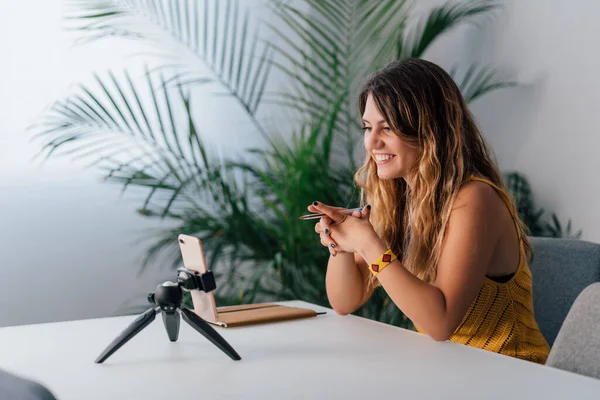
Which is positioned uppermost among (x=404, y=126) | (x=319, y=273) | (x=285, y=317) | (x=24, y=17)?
(x=24, y=17)

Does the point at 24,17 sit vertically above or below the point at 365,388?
above

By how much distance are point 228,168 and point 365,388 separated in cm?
203

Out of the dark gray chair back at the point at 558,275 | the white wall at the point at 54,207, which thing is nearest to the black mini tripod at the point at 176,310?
the dark gray chair back at the point at 558,275

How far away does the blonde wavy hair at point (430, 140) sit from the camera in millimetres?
1812

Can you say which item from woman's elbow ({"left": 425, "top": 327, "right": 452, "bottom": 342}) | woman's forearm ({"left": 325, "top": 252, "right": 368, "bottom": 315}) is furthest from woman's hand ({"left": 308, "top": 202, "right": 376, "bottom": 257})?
woman's elbow ({"left": 425, "top": 327, "right": 452, "bottom": 342})

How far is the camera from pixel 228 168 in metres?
3.12

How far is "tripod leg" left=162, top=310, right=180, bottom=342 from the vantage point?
1.50m

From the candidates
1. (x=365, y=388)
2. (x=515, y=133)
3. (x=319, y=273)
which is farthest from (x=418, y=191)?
(x=515, y=133)

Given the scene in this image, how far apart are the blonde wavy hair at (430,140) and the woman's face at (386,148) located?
0.06 feet

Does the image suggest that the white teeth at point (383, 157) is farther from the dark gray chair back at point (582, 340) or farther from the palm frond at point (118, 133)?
the palm frond at point (118, 133)

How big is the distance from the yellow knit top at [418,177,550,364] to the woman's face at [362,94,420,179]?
0.16 m

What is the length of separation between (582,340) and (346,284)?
0.69m

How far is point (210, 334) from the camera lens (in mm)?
1423

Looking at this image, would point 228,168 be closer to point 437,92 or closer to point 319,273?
point 319,273
